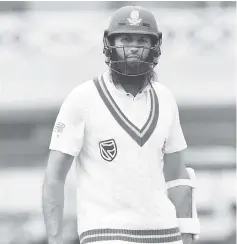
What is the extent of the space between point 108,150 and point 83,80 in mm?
2911

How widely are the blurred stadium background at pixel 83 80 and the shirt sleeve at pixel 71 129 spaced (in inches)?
110

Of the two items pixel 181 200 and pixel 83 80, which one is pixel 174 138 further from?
pixel 83 80

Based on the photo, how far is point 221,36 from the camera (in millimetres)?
6863

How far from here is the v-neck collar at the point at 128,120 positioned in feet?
12.5

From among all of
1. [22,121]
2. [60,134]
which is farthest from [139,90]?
[22,121]

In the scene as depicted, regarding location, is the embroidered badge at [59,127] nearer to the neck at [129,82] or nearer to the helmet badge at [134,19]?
the neck at [129,82]

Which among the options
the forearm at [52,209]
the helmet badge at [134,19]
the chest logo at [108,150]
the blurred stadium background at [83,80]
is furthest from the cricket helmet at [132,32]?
the blurred stadium background at [83,80]

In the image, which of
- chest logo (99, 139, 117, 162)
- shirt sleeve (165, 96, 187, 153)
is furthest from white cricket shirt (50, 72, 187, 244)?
shirt sleeve (165, 96, 187, 153)

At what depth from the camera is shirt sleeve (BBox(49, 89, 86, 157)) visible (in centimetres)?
378

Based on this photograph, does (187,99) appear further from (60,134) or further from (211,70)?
(60,134)

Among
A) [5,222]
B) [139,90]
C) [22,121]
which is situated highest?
[139,90]

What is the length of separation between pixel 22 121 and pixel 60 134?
9.44ft

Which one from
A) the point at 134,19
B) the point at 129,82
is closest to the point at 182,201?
the point at 129,82

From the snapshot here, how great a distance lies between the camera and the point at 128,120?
3834 mm
